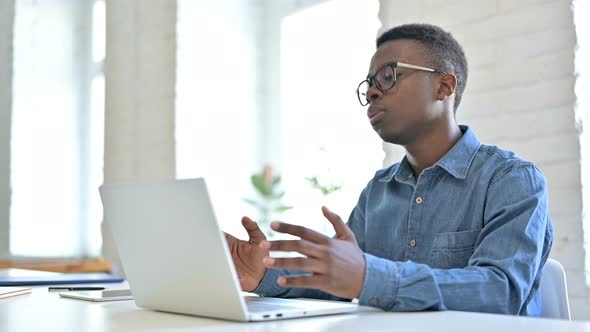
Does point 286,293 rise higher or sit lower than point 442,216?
lower

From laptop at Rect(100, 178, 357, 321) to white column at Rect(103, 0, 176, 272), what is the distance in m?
2.60

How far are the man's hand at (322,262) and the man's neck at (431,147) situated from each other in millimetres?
638

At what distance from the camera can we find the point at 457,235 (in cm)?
150

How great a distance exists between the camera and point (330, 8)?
351 centimetres

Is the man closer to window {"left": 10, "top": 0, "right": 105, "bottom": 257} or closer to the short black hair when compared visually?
the short black hair

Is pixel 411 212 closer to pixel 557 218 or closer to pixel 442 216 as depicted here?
pixel 442 216

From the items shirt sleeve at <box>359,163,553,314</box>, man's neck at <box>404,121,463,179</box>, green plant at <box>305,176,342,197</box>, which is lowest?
shirt sleeve at <box>359,163,553,314</box>

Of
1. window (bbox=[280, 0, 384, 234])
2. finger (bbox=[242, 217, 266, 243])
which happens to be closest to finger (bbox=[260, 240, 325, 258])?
finger (bbox=[242, 217, 266, 243])

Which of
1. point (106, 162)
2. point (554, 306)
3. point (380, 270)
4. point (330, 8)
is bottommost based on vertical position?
point (554, 306)

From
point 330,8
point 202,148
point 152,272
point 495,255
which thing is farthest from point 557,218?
point 202,148

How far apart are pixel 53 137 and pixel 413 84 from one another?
158 inches

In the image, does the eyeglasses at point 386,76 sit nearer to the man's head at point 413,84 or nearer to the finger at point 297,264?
the man's head at point 413,84

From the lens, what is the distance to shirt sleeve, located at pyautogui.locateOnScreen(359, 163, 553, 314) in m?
1.15

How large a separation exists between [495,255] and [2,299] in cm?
98
